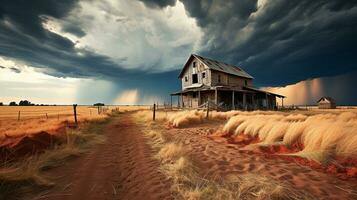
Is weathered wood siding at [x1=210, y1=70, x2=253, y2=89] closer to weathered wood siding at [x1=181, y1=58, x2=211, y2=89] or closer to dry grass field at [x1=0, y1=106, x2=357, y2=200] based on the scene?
weathered wood siding at [x1=181, y1=58, x2=211, y2=89]

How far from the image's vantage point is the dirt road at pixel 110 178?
11.2ft

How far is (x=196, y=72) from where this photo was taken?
1072 inches

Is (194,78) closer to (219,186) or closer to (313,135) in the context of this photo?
(313,135)

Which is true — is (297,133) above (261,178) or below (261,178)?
above

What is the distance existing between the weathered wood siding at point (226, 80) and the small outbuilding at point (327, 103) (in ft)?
117

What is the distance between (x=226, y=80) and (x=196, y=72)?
464 cm

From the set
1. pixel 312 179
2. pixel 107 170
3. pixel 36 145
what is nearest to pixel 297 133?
pixel 312 179

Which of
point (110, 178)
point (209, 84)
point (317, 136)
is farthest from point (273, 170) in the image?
point (209, 84)

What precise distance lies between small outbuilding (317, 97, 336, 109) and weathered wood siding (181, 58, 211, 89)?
152 ft

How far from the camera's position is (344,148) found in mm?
4570

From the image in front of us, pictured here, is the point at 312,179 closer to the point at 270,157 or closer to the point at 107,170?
the point at 270,157

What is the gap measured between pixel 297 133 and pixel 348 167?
2.04m

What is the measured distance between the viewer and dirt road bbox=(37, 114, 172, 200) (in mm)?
3408

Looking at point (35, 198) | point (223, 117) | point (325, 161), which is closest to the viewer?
point (35, 198)
